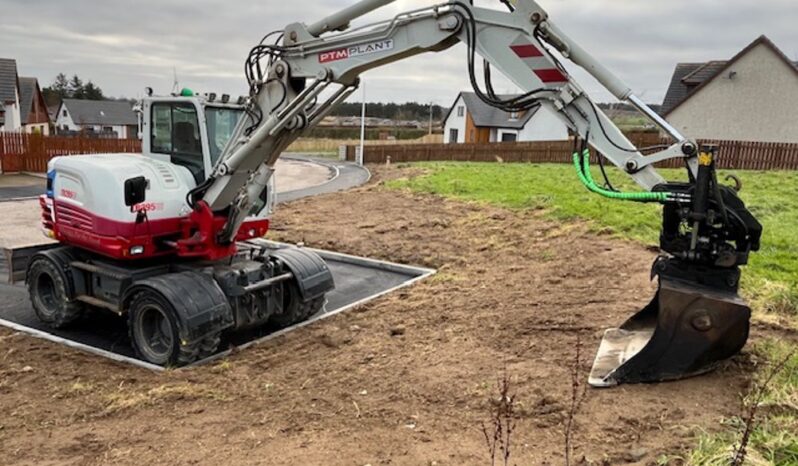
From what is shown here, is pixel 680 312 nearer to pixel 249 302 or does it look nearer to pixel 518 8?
pixel 518 8

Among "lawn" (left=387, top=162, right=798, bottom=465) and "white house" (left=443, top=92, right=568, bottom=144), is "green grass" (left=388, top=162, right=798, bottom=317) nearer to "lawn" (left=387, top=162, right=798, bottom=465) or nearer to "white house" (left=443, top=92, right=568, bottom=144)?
"lawn" (left=387, top=162, right=798, bottom=465)

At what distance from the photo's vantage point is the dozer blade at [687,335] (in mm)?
4777

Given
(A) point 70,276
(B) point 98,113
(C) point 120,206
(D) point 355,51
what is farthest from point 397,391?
(B) point 98,113

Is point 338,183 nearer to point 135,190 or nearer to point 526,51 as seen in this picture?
point 135,190

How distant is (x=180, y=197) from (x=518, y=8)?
4.50m

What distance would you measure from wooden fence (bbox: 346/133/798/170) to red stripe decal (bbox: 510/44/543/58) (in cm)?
2076

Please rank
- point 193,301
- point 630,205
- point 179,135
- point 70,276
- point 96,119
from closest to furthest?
point 193,301, point 179,135, point 70,276, point 630,205, point 96,119

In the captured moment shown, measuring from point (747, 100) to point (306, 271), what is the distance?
→ 109 feet

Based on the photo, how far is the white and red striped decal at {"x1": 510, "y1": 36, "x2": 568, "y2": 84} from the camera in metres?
5.29

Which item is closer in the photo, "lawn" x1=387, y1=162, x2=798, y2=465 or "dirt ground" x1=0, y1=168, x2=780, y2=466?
"lawn" x1=387, y1=162, x2=798, y2=465

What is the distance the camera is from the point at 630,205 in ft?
44.3

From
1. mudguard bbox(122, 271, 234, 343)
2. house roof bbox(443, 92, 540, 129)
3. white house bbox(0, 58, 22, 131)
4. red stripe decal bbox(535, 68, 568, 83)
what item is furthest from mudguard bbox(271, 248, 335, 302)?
house roof bbox(443, 92, 540, 129)

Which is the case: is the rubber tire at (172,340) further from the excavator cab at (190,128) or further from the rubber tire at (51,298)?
the excavator cab at (190,128)

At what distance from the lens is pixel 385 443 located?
4441mm
